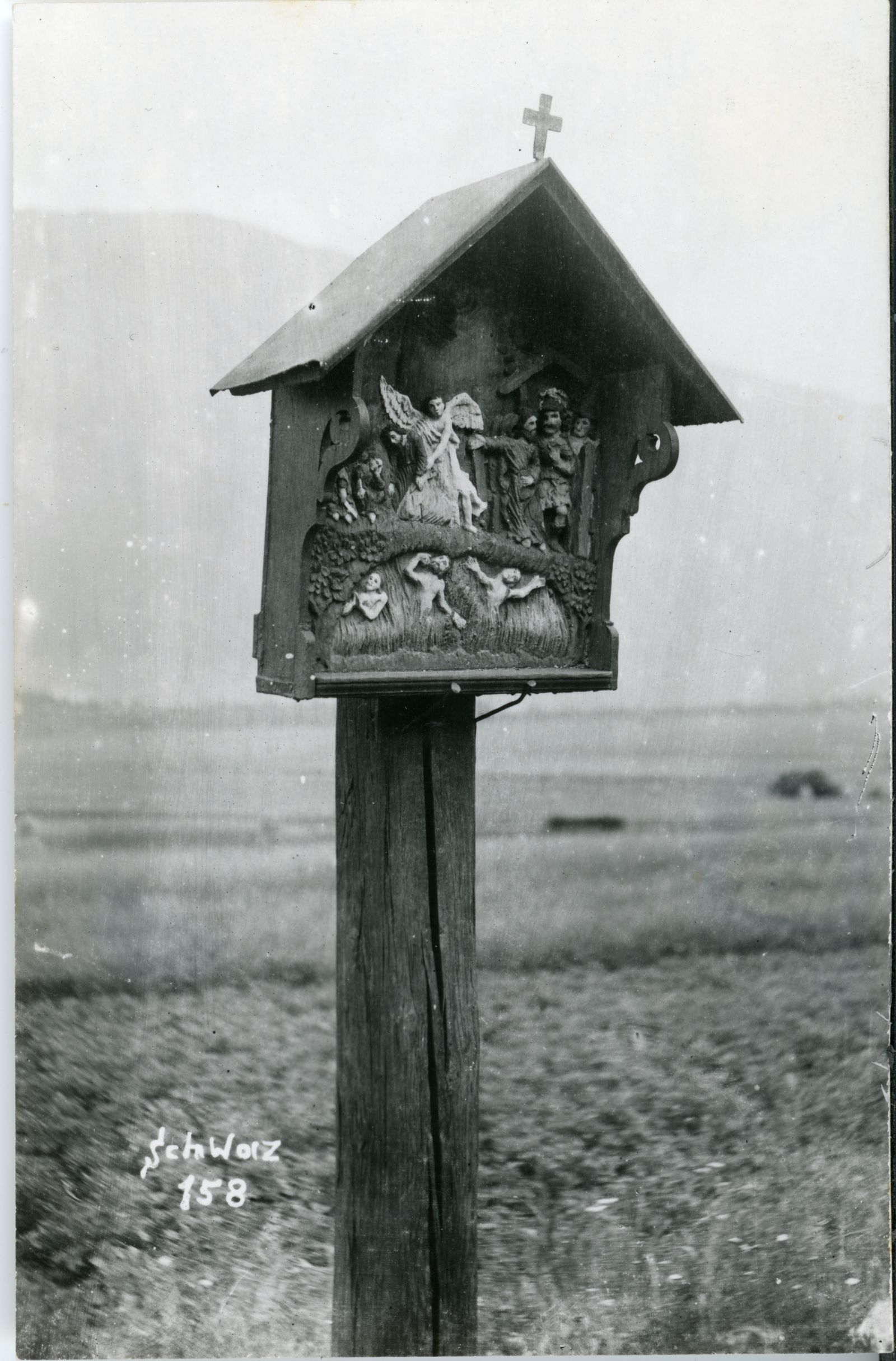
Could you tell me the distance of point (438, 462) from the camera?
7.39 ft

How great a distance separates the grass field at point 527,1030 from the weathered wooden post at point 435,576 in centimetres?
31

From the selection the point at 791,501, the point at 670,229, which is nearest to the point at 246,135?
the point at 670,229

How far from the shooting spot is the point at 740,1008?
2752mm

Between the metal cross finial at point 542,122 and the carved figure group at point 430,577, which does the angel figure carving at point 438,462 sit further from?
the metal cross finial at point 542,122

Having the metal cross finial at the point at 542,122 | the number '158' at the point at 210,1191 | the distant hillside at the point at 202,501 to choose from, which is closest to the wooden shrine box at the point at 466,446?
the metal cross finial at the point at 542,122

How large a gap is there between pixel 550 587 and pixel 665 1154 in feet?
4.18

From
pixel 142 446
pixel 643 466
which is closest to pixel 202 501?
pixel 142 446

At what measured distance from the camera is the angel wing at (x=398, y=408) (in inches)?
86.2

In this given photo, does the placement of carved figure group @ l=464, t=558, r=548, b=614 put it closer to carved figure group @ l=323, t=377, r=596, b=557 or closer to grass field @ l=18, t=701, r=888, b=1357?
carved figure group @ l=323, t=377, r=596, b=557

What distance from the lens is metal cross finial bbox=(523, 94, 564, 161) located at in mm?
2287

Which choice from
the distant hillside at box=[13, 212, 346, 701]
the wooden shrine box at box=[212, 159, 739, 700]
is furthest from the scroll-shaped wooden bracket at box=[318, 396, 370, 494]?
the distant hillside at box=[13, 212, 346, 701]

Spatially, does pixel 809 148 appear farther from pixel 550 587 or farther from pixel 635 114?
pixel 550 587

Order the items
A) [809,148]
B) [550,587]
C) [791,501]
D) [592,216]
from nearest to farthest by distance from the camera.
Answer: [592,216] < [550,587] < [809,148] < [791,501]

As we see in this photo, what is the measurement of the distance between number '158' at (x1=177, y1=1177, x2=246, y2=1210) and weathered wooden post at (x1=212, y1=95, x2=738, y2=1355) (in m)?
Result: 0.25
